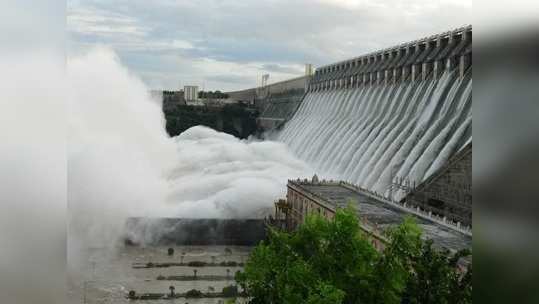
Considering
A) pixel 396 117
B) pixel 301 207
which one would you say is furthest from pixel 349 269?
pixel 396 117

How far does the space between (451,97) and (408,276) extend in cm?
2308

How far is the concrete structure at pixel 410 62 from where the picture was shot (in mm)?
33178

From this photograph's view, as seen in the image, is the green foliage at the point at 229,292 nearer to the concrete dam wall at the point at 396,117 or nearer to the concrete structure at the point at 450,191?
the concrete structure at the point at 450,191

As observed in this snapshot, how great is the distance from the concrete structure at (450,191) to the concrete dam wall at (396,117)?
172cm

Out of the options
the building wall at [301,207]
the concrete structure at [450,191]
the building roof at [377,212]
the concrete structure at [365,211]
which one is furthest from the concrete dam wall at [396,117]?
the building wall at [301,207]

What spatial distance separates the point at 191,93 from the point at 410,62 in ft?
176

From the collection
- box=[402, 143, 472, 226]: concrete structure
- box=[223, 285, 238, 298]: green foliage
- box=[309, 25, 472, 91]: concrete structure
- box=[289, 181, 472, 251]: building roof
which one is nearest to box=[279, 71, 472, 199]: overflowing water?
box=[309, 25, 472, 91]: concrete structure

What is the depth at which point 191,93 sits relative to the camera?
291 ft

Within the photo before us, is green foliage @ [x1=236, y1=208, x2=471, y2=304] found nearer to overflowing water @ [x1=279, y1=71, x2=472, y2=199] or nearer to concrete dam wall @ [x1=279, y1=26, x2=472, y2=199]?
concrete dam wall @ [x1=279, y1=26, x2=472, y2=199]

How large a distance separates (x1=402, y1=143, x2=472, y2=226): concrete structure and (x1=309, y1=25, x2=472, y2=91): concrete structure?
21.8ft

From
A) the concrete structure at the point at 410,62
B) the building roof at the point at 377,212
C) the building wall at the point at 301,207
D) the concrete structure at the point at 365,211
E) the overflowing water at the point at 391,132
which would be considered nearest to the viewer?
the building roof at the point at 377,212

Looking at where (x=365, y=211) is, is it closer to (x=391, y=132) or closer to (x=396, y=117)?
(x=391, y=132)

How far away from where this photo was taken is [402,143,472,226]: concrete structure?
23.3 m

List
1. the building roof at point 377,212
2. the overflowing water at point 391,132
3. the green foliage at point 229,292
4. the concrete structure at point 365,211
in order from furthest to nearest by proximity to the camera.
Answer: the overflowing water at point 391,132 → the green foliage at point 229,292 → the concrete structure at point 365,211 → the building roof at point 377,212
